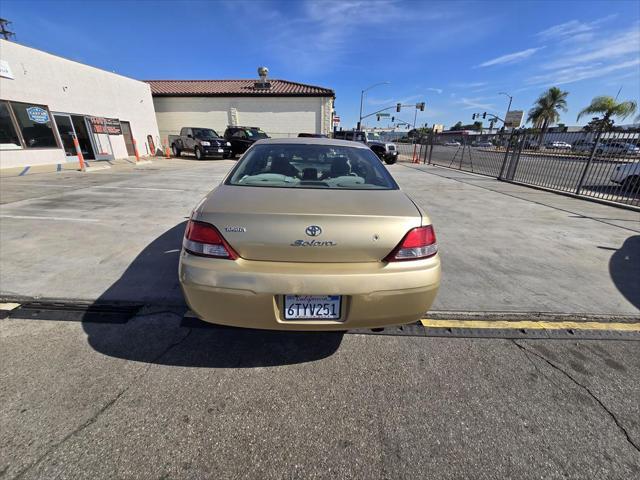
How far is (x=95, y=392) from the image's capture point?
1.85 metres

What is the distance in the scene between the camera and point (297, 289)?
1.76 metres

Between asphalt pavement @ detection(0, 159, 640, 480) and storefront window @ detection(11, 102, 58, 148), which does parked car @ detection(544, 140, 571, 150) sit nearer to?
asphalt pavement @ detection(0, 159, 640, 480)

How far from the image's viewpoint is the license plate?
1824 mm

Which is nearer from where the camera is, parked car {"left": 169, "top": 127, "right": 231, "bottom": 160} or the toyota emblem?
the toyota emblem

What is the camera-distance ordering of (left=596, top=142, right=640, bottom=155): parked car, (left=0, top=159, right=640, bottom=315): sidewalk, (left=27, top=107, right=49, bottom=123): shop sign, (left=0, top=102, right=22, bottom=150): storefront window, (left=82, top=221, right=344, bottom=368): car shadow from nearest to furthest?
(left=82, top=221, right=344, bottom=368): car shadow < (left=0, top=159, right=640, bottom=315): sidewalk < (left=596, top=142, right=640, bottom=155): parked car < (left=0, top=102, right=22, bottom=150): storefront window < (left=27, top=107, right=49, bottom=123): shop sign

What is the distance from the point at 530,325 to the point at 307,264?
2.31m

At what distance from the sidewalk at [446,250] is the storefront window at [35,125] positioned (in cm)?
529

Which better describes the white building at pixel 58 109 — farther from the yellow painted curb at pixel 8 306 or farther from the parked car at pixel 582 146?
the parked car at pixel 582 146

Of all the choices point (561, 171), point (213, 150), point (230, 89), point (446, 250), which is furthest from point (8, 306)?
point (230, 89)

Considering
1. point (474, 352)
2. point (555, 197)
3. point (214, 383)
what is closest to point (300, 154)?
point (214, 383)

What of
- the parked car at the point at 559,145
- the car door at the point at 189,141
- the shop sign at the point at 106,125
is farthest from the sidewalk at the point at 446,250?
the car door at the point at 189,141

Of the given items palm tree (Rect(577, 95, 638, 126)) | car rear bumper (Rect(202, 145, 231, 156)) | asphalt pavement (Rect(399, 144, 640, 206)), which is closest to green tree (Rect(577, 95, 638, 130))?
palm tree (Rect(577, 95, 638, 126))

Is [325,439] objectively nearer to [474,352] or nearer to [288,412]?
[288,412]

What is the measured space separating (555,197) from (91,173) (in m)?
16.1
